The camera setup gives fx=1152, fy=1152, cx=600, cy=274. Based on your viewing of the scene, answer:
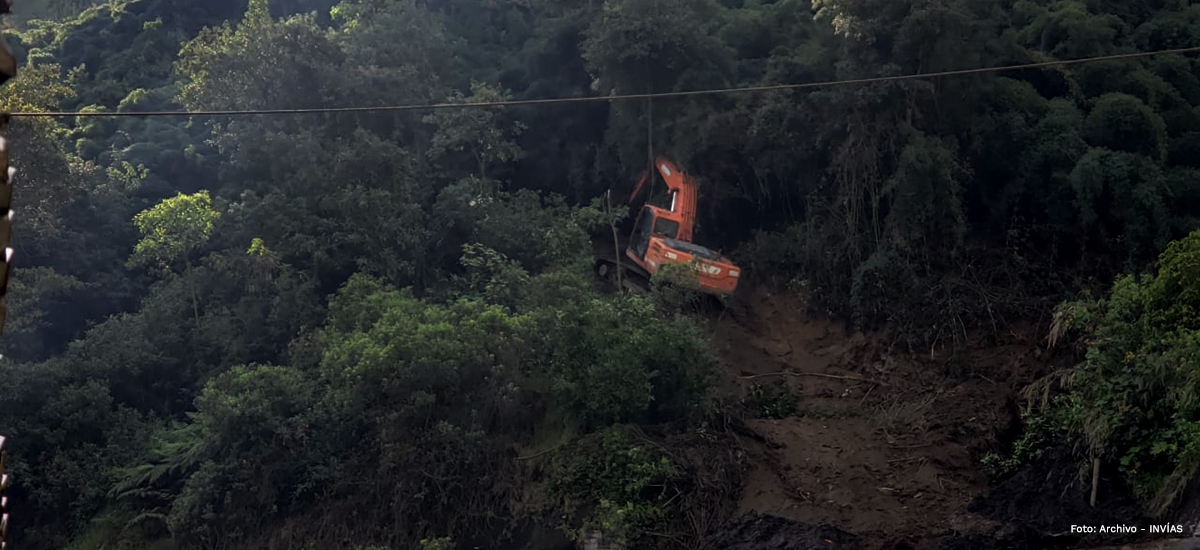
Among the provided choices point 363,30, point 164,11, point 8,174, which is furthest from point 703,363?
point 164,11

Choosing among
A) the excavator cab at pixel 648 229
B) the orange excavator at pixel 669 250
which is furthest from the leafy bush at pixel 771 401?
the excavator cab at pixel 648 229

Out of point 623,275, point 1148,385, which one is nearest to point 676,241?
point 623,275

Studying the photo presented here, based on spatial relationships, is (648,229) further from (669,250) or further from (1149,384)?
(1149,384)

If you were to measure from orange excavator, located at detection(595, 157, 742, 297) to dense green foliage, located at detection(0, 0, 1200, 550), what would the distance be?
1.86ft

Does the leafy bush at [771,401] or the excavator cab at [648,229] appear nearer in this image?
the leafy bush at [771,401]

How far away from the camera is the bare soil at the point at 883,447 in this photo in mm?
14992

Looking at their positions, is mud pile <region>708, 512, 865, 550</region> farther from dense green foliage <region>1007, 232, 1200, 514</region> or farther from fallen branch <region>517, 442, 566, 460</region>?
dense green foliage <region>1007, 232, 1200, 514</region>

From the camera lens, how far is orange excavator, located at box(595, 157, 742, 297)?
67.7 feet

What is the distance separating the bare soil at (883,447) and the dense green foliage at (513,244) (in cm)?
77

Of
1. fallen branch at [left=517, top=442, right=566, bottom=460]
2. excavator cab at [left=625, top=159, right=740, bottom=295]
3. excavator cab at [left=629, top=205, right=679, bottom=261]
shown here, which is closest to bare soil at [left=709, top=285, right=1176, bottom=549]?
excavator cab at [left=625, top=159, right=740, bottom=295]

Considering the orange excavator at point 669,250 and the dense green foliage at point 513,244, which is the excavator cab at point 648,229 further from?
the dense green foliage at point 513,244

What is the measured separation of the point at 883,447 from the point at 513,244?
24.8 feet

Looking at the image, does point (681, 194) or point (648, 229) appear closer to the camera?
point (648, 229)

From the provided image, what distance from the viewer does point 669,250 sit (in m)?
20.9
